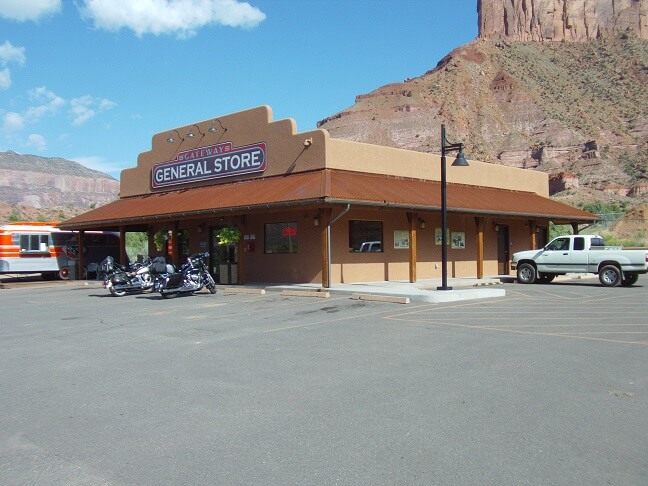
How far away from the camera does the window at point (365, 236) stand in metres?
22.7

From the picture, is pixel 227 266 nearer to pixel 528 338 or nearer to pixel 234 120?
pixel 234 120

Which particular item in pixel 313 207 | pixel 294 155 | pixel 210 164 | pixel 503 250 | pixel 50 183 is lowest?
pixel 503 250

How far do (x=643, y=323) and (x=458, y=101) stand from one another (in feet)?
350

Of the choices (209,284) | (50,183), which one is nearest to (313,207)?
(209,284)

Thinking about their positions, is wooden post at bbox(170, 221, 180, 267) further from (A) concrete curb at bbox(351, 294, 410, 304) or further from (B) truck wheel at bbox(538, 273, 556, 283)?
(B) truck wheel at bbox(538, 273, 556, 283)

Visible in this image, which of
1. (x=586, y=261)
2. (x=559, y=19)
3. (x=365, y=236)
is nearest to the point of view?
(x=586, y=261)

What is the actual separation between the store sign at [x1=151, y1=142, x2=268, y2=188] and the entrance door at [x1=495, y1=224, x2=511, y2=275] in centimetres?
1193

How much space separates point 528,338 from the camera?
1104 cm

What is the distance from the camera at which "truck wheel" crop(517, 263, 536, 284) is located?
24.1 m

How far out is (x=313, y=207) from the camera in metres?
20.2

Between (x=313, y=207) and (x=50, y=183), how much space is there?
Result: 149 metres

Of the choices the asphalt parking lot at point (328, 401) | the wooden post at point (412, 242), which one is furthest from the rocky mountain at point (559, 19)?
the asphalt parking lot at point (328, 401)

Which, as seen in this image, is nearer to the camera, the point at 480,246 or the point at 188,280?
the point at 188,280

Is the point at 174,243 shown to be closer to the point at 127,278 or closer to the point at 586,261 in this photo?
the point at 127,278
